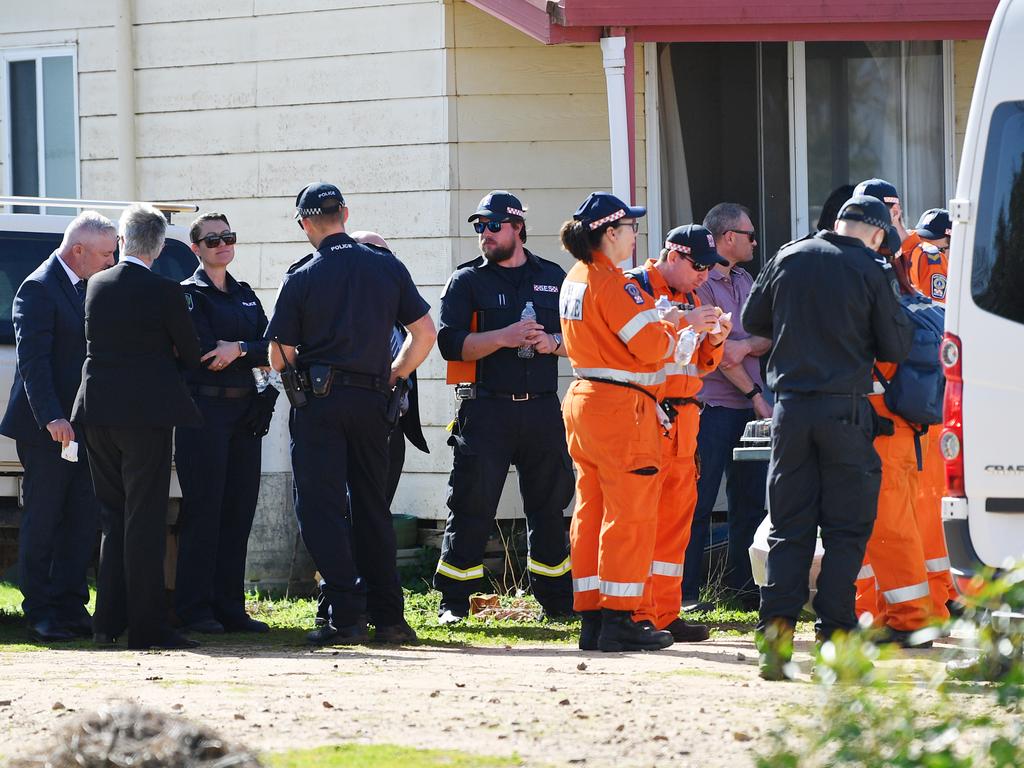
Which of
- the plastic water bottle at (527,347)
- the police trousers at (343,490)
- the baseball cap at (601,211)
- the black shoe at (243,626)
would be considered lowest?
the black shoe at (243,626)

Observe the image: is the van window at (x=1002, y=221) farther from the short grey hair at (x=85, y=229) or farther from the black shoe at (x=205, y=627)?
the short grey hair at (x=85, y=229)

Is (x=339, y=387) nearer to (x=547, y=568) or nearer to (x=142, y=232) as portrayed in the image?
(x=142, y=232)

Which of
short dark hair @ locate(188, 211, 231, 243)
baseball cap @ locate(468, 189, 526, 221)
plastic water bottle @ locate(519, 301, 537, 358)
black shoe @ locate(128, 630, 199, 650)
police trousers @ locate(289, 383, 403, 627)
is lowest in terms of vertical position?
black shoe @ locate(128, 630, 199, 650)

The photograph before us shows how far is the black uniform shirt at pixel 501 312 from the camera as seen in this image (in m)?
8.33

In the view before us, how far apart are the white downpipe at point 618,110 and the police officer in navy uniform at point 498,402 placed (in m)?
0.94

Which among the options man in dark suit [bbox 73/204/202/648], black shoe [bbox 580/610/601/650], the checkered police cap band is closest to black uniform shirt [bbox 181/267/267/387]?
man in dark suit [bbox 73/204/202/648]

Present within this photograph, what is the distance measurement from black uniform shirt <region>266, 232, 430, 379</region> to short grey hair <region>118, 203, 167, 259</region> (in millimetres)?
617

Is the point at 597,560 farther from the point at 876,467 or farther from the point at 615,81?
the point at 615,81

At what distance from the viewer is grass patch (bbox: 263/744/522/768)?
4742 millimetres

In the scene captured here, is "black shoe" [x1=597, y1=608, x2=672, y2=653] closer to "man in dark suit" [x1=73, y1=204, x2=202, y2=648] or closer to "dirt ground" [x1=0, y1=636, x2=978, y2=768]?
"dirt ground" [x1=0, y1=636, x2=978, y2=768]

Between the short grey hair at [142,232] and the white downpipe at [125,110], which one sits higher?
the white downpipe at [125,110]

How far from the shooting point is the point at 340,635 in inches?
301

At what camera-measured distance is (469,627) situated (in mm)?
8375

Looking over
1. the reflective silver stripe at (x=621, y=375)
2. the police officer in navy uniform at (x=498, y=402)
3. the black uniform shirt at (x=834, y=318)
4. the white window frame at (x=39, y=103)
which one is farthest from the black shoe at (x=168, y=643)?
the white window frame at (x=39, y=103)
